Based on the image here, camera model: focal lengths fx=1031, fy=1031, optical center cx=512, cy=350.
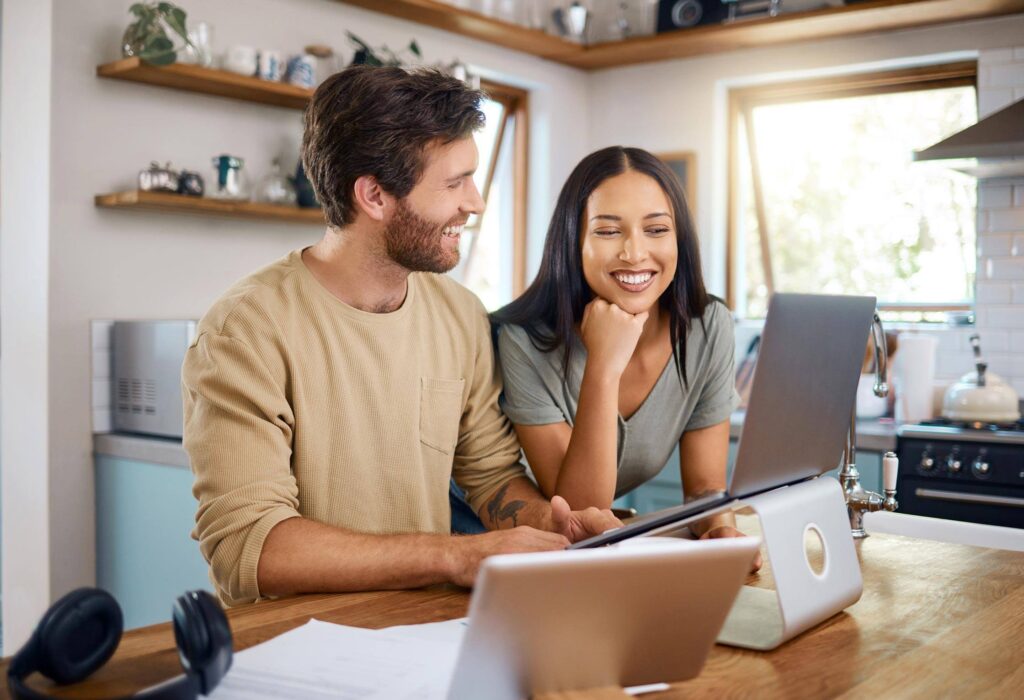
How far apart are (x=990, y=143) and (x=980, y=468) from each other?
108 centimetres

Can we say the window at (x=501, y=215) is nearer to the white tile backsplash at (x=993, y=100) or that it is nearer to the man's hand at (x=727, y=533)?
the white tile backsplash at (x=993, y=100)

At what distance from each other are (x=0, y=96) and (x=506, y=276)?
2458 millimetres

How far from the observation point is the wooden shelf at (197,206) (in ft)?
10.4

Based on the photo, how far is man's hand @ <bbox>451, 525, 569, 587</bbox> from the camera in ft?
4.71

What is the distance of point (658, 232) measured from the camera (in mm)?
2035

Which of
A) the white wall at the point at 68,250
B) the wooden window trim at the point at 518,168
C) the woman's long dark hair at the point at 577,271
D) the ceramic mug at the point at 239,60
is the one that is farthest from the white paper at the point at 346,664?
the wooden window trim at the point at 518,168

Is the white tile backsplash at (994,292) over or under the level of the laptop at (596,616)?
over

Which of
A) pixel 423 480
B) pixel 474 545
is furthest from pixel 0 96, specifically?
pixel 474 545

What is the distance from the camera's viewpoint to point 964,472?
10.9 feet

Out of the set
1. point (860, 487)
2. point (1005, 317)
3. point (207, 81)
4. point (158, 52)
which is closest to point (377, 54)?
point (207, 81)

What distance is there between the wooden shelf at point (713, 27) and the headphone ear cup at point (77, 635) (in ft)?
10.6

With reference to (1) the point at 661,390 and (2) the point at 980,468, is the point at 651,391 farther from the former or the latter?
(2) the point at 980,468

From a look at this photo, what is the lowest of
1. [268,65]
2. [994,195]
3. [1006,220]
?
[1006,220]

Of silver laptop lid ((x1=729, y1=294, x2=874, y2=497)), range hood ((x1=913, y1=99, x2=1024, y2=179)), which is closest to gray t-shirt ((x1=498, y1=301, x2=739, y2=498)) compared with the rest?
silver laptop lid ((x1=729, y1=294, x2=874, y2=497))
